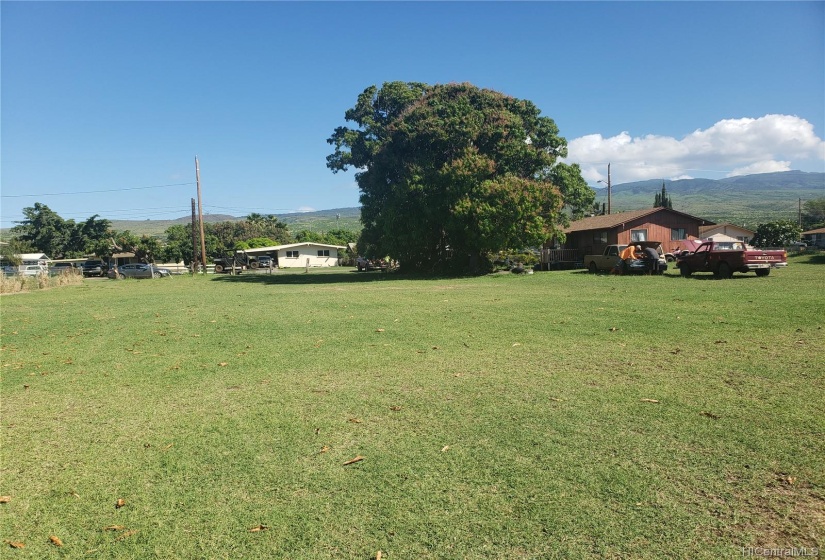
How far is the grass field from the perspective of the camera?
3.03 meters

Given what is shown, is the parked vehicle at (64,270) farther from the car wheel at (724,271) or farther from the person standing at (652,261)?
the car wheel at (724,271)

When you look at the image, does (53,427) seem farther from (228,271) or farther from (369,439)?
(228,271)

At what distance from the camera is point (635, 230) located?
1565 inches

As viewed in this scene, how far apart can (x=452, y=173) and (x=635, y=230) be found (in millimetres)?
18599

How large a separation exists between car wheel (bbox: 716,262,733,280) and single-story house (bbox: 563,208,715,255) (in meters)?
17.3

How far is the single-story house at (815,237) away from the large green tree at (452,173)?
146 feet

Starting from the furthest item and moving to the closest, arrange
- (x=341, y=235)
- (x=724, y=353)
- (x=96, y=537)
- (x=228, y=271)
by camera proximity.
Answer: (x=341, y=235) < (x=228, y=271) < (x=724, y=353) < (x=96, y=537)

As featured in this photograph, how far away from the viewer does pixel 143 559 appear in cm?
287

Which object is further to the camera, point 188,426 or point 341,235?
point 341,235

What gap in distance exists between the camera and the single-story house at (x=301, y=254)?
236ft

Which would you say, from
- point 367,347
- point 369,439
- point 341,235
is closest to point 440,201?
point 367,347

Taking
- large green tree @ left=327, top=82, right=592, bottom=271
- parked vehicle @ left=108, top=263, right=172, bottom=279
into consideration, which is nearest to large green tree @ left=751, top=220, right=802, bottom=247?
large green tree @ left=327, top=82, right=592, bottom=271

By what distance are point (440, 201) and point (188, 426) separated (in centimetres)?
2719

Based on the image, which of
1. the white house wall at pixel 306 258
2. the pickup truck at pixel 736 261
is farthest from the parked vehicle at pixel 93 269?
the pickup truck at pixel 736 261
